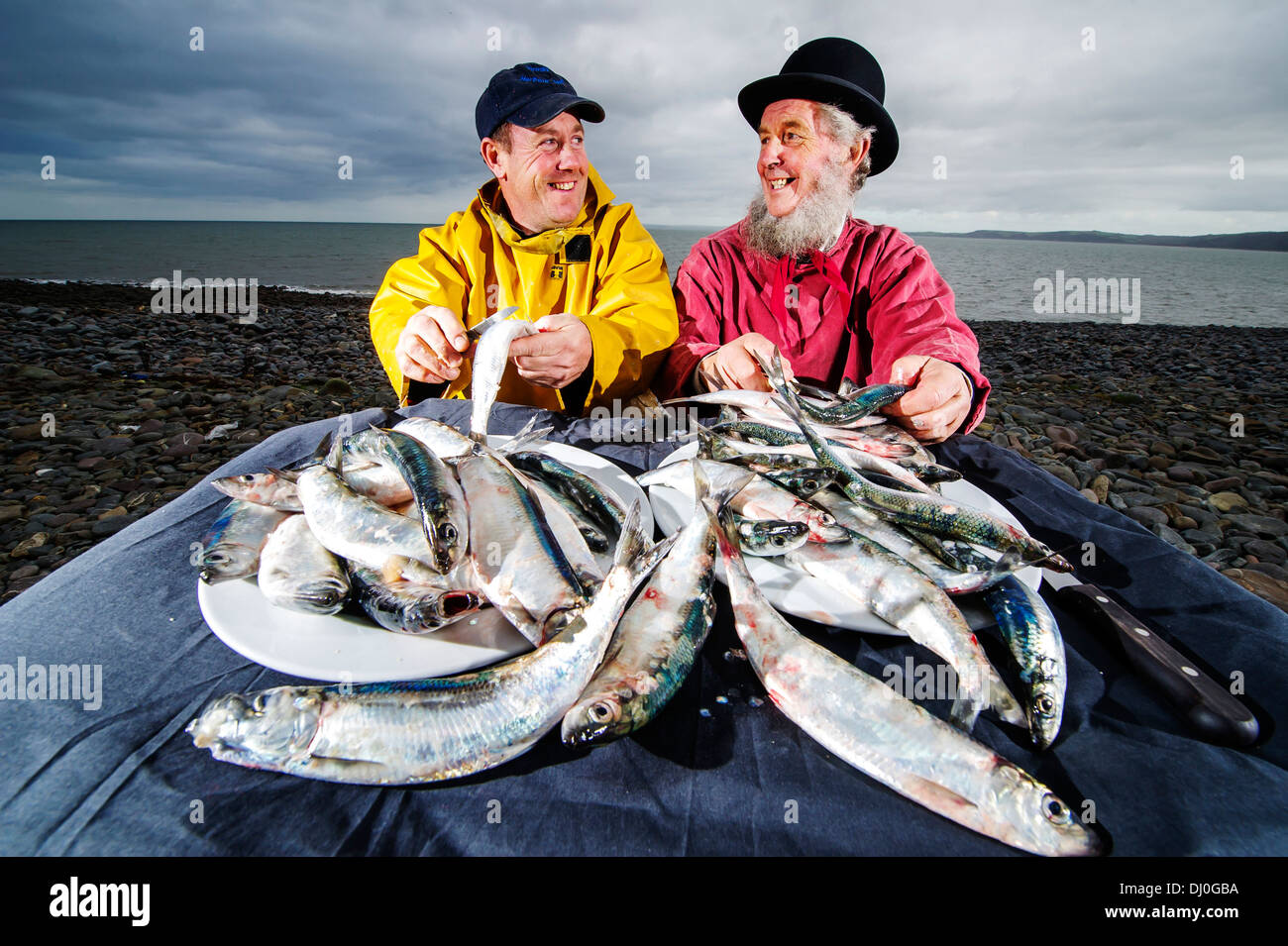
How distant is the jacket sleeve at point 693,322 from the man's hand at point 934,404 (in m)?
1.40

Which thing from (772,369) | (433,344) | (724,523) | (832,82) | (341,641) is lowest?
(341,641)

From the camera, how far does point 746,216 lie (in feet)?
16.6

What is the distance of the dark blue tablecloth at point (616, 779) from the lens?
1.20 metres

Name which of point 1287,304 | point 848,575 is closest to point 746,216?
point 848,575

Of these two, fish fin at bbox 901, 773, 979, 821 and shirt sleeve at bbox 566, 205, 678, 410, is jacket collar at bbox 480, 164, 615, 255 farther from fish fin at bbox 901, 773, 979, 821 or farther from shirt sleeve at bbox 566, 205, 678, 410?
fish fin at bbox 901, 773, 979, 821

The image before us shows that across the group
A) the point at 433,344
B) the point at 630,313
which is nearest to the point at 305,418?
the point at 630,313

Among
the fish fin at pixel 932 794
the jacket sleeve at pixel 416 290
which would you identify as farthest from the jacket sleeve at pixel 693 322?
the fish fin at pixel 932 794

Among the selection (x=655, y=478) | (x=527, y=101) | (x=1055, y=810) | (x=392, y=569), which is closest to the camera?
(x=1055, y=810)

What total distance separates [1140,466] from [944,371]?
3985mm

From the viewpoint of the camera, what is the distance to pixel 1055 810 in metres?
1.20

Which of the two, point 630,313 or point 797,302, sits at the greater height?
point 797,302

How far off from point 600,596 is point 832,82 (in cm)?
399

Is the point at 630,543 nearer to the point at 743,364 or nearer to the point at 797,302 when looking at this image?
the point at 743,364

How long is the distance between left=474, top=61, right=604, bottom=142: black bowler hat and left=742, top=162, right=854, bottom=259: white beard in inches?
60.7
